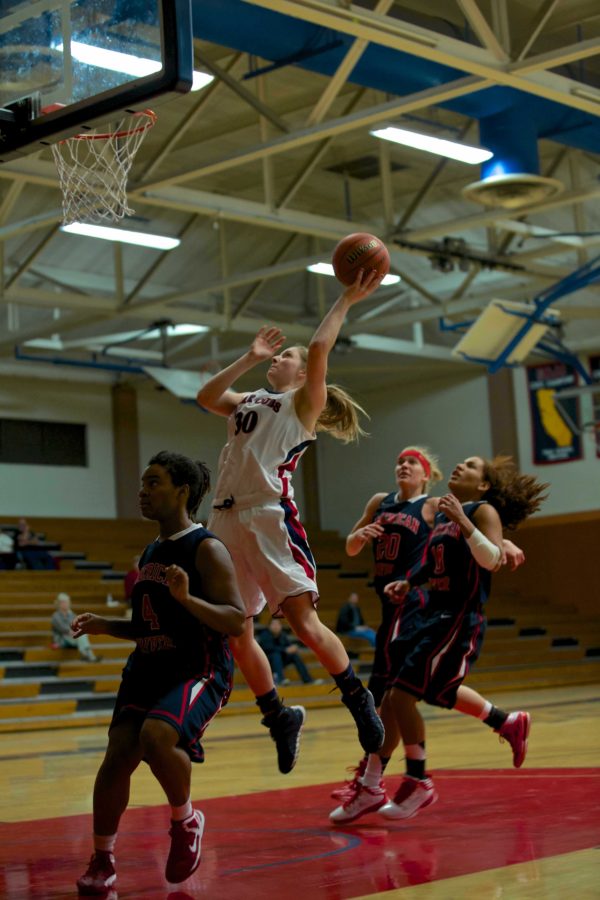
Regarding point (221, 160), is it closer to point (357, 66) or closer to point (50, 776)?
point (357, 66)

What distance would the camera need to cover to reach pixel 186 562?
4.43m

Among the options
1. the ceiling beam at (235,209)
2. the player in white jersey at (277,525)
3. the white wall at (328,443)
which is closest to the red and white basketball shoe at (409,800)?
the player in white jersey at (277,525)

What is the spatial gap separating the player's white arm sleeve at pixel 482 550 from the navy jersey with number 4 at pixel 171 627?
1620mm

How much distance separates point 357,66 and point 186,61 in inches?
248

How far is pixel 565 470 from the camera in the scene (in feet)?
77.3

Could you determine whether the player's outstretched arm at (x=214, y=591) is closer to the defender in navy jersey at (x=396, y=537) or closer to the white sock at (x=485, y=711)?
the defender in navy jersey at (x=396, y=537)

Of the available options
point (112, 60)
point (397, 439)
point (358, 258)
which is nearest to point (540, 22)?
point (112, 60)

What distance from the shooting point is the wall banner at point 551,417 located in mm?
23391

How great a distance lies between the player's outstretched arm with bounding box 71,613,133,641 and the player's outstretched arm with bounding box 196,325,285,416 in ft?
4.68

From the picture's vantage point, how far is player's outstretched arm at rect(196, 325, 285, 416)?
18.4 feet

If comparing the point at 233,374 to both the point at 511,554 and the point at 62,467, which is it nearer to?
the point at 511,554

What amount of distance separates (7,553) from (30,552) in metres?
0.38

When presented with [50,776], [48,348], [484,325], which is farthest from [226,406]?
[48,348]

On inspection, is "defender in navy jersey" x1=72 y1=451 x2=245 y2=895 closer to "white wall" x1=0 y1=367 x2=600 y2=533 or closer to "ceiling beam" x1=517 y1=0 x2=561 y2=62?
"ceiling beam" x1=517 y1=0 x2=561 y2=62
